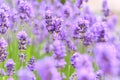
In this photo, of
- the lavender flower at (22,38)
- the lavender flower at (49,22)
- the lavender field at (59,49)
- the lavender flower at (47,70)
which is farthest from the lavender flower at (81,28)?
the lavender flower at (47,70)

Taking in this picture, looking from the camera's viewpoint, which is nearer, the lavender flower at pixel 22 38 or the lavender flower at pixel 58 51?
the lavender flower at pixel 58 51

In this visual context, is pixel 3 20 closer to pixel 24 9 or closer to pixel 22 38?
pixel 22 38

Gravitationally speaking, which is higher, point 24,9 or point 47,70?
point 24,9

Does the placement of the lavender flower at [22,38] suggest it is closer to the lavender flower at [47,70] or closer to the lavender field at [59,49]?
the lavender field at [59,49]

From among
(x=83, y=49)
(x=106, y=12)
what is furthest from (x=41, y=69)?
(x=106, y=12)

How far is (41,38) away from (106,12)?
1.11m

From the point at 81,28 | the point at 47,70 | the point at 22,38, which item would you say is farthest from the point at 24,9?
the point at 47,70

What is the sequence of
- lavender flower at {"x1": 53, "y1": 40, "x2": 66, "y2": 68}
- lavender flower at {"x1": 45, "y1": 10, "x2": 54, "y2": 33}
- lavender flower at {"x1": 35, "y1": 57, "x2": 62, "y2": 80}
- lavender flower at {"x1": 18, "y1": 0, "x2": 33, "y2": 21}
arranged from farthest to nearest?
lavender flower at {"x1": 18, "y1": 0, "x2": 33, "y2": 21} < lavender flower at {"x1": 45, "y1": 10, "x2": 54, "y2": 33} < lavender flower at {"x1": 53, "y1": 40, "x2": 66, "y2": 68} < lavender flower at {"x1": 35, "y1": 57, "x2": 62, "y2": 80}

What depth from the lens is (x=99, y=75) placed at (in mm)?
2346

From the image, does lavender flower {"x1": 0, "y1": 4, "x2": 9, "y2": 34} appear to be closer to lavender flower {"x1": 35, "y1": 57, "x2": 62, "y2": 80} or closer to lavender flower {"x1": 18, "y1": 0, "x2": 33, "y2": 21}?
lavender flower {"x1": 18, "y1": 0, "x2": 33, "y2": 21}

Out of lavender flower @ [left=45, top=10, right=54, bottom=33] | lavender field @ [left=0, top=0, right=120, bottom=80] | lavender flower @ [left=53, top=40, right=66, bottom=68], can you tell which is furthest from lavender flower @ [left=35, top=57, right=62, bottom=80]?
lavender flower @ [left=45, top=10, right=54, bottom=33]

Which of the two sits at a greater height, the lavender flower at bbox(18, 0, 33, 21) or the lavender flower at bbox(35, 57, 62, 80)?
the lavender flower at bbox(18, 0, 33, 21)

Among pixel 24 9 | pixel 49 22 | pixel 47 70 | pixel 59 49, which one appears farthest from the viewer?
pixel 24 9

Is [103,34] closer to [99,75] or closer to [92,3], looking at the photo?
[99,75]
